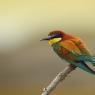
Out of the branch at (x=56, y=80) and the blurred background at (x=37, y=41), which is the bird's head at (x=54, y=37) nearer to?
the branch at (x=56, y=80)

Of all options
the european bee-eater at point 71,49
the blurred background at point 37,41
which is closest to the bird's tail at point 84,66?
the european bee-eater at point 71,49

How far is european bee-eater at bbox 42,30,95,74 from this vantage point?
0.79m

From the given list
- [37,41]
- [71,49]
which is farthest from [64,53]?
[37,41]

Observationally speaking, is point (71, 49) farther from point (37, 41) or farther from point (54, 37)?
point (37, 41)

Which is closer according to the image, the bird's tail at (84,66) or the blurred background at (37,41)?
the bird's tail at (84,66)

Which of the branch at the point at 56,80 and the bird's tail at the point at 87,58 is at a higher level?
the bird's tail at the point at 87,58

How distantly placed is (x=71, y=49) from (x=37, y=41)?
351 cm

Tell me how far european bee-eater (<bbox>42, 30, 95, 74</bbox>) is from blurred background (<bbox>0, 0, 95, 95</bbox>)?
1895 mm

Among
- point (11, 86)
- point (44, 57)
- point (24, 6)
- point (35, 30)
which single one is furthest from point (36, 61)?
point (24, 6)

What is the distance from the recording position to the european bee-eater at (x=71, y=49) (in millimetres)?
794

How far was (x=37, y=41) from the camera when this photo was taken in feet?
14.2

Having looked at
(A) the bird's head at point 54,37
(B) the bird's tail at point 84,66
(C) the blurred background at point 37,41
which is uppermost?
(A) the bird's head at point 54,37

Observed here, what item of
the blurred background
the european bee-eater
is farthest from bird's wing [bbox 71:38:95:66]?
the blurred background

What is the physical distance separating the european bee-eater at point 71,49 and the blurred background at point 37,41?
189 centimetres
